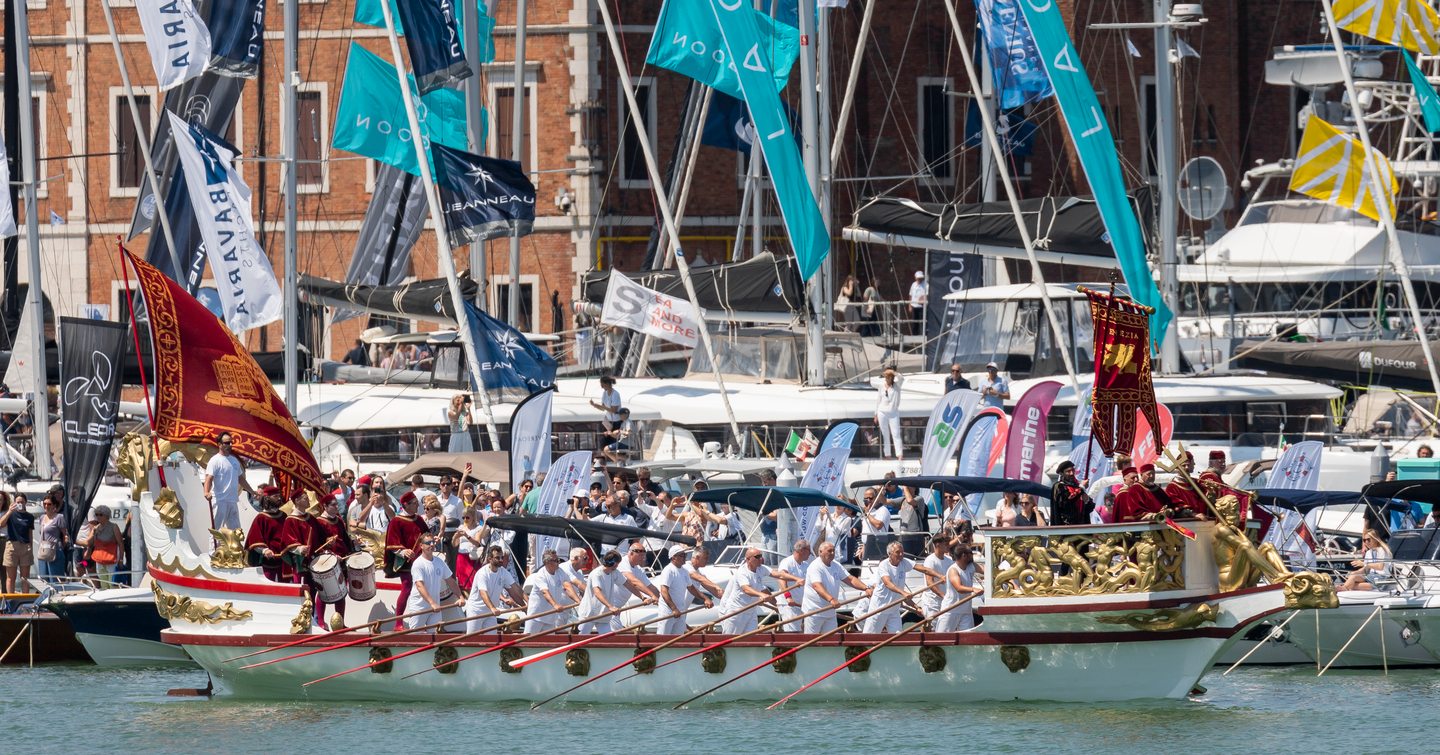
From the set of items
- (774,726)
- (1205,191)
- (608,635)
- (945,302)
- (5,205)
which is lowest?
(774,726)

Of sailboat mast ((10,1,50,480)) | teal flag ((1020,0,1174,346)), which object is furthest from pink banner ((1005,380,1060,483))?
sailboat mast ((10,1,50,480))

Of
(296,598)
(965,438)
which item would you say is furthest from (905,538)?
(296,598)

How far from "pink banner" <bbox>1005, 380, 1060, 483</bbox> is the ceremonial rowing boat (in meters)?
5.77

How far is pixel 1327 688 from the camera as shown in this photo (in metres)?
26.0

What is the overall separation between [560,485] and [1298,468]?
830 cm

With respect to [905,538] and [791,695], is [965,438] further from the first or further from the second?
[791,695]

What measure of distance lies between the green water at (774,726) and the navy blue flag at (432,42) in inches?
394

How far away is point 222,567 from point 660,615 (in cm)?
448

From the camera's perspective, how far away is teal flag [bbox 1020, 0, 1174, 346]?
32.7 meters

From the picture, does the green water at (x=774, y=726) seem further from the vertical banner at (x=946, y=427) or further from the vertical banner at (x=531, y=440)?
the vertical banner at (x=531, y=440)

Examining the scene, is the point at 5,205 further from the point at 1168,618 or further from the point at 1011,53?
the point at 1168,618

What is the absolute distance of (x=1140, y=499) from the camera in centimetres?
2306

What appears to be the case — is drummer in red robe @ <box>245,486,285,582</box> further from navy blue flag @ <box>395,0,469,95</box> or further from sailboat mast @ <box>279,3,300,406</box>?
navy blue flag @ <box>395,0,469,95</box>

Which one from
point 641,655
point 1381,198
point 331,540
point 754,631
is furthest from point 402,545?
point 1381,198
